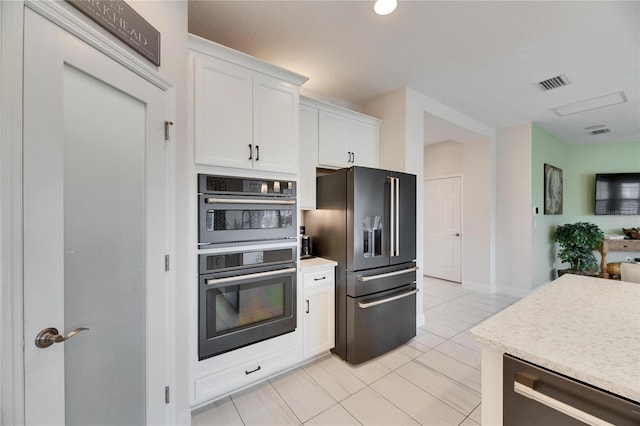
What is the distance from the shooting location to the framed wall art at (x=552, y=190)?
4.54 metres

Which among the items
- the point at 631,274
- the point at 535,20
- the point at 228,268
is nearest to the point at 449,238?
the point at 631,274

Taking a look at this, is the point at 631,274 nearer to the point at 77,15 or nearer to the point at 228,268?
the point at 228,268

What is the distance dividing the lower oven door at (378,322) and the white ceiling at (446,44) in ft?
7.58

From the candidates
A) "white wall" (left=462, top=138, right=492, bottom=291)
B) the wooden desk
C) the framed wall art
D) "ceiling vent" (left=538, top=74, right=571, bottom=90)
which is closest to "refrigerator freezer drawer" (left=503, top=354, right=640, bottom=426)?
"ceiling vent" (left=538, top=74, right=571, bottom=90)

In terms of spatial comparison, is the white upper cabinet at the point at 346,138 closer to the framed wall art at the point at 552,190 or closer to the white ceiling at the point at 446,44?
the white ceiling at the point at 446,44

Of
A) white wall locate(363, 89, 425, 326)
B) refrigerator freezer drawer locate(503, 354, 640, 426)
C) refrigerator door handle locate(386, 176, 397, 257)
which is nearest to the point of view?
refrigerator freezer drawer locate(503, 354, 640, 426)

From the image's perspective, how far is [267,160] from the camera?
2062 mm

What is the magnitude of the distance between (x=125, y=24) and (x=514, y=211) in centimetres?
537

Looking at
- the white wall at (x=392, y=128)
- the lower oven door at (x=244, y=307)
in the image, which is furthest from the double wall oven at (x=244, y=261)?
the white wall at (x=392, y=128)

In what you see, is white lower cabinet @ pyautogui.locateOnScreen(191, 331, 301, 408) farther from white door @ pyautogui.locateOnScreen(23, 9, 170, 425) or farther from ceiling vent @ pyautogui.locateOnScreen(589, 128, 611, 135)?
ceiling vent @ pyautogui.locateOnScreen(589, 128, 611, 135)

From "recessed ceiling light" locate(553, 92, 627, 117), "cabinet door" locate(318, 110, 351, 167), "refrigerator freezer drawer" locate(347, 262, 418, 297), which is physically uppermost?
"recessed ceiling light" locate(553, 92, 627, 117)

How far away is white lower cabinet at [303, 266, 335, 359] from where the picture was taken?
7.47ft

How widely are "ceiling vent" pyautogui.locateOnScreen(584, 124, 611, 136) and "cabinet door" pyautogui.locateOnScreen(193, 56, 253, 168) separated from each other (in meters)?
5.83

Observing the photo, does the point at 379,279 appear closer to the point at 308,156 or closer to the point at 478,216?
the point at 308,156
